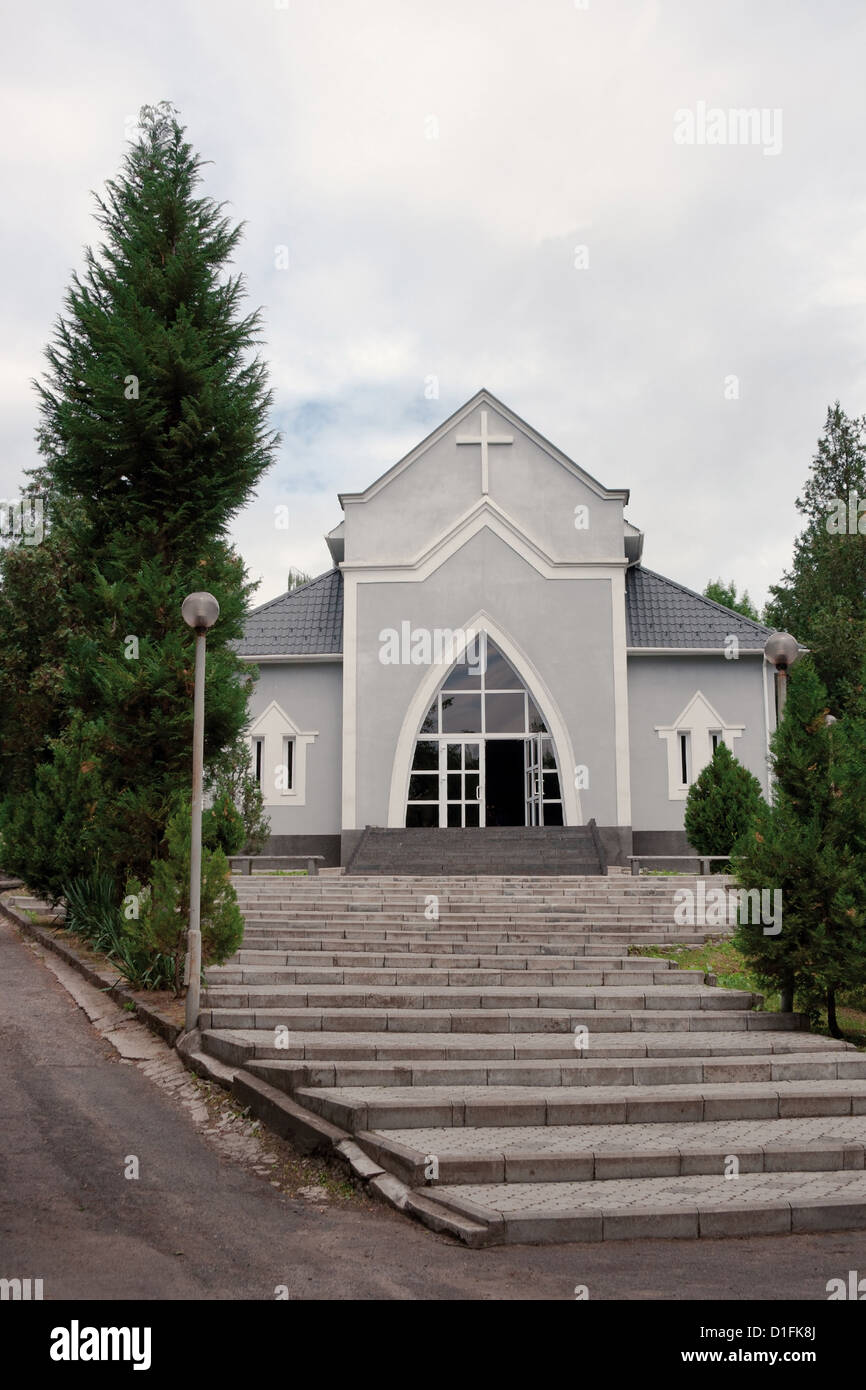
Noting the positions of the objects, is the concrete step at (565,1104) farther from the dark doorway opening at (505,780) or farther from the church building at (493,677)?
the dark doorway opening at (505,780)

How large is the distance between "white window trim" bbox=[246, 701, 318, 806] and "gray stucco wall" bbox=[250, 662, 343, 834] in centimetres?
13

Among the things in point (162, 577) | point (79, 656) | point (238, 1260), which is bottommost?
point (238, 1260)

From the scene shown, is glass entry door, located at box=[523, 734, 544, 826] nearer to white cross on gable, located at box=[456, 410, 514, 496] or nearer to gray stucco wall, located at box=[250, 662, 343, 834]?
gray stucco wall, located at box=[250, 662, 343, 834]

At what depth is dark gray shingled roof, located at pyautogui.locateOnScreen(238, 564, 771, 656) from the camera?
28.4 metres

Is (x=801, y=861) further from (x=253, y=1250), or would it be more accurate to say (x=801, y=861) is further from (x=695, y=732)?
(x=695, y=732)

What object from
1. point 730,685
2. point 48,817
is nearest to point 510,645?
point 730,685

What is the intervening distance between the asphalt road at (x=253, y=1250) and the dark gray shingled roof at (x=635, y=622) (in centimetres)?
2131

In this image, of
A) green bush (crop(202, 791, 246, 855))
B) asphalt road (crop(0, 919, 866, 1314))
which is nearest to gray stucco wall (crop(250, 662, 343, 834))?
green bush (crop(202, 791, 246, 855))

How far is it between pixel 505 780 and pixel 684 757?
4.67m

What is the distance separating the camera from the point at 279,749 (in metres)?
28.6
